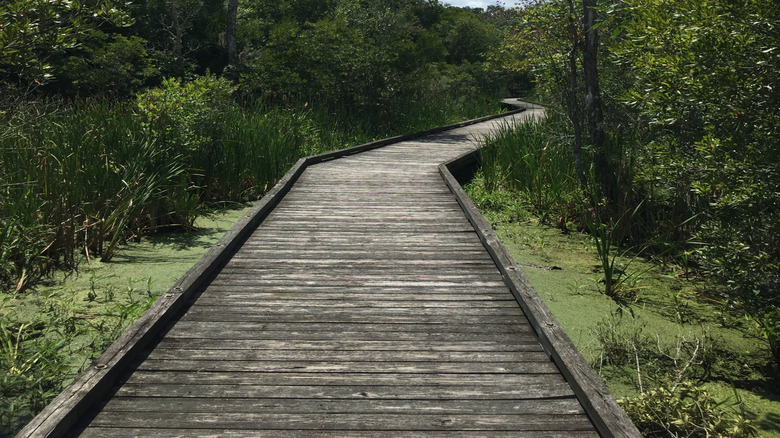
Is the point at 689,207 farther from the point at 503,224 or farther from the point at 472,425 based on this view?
the point at 472,425

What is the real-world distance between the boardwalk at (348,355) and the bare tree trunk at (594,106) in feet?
8.33

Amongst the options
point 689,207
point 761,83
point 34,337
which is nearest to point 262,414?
point 34,337

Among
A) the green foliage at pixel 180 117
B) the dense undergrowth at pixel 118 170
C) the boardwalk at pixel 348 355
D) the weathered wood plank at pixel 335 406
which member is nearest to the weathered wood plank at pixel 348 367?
the boardwalk at pixel 348 355

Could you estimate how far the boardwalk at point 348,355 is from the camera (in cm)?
235

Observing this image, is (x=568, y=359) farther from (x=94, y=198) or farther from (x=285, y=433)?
(x=94, y=198)

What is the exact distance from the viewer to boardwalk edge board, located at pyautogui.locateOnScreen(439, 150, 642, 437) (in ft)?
7.41

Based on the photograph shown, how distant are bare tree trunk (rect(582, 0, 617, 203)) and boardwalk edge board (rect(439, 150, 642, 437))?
8.89 ft

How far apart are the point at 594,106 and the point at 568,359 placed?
4.76 meters

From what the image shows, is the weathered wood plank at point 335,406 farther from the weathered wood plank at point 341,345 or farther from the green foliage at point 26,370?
the green foliage at point 26,370

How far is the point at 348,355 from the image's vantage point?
9.43ft

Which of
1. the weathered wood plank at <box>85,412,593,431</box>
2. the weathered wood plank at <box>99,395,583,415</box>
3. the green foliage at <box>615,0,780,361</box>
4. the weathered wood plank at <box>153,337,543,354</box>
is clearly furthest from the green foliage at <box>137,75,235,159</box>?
the green foliage at <box>615,0,780,361</box>

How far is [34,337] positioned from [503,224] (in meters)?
4.88

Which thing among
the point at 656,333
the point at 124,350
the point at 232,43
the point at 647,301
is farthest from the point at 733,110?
the point at 232,43

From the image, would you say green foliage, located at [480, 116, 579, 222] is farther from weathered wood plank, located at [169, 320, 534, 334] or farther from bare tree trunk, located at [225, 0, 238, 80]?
bare tree trunk, located at [225, 0, 238, 80]
